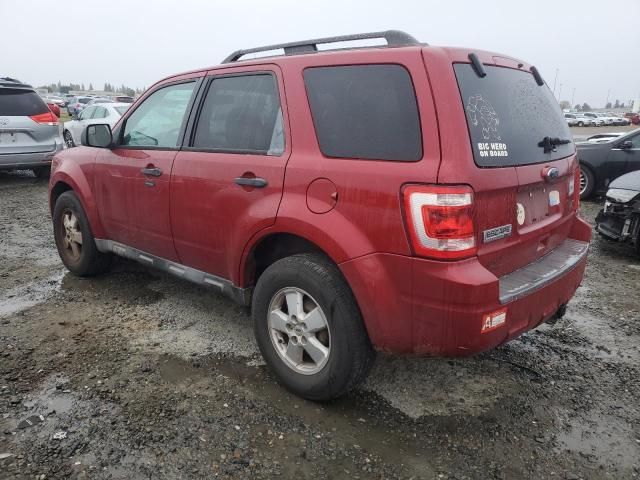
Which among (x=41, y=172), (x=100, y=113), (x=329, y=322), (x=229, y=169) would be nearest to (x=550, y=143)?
(x=329, y=322)

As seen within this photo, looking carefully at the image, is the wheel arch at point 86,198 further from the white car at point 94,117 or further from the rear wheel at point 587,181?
the white car at point 94,117

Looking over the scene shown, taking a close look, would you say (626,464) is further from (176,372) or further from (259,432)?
(176,372)

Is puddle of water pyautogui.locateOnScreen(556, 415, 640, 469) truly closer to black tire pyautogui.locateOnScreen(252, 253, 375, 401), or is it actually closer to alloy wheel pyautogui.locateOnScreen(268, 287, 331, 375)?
black tire pyautogui.locateOnScreen(252, 253, 375, 401)

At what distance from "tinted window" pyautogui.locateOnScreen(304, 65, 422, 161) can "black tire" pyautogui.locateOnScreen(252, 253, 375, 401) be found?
61 cm

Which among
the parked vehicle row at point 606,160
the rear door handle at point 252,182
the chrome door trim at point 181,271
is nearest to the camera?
the rear door handle at point 252,182

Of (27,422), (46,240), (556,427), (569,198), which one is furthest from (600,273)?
(46,240)

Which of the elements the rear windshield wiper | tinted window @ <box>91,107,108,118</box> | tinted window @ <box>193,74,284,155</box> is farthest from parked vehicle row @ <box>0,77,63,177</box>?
the rear windshield wiper

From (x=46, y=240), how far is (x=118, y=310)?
2.70 meters

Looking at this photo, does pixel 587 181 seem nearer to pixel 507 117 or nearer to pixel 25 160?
pixel 507 117

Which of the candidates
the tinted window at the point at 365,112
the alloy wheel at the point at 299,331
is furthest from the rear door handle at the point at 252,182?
the alloy wheel at the point at 299,331

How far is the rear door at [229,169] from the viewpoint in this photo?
2.84 meters

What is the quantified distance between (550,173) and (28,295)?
4.15m

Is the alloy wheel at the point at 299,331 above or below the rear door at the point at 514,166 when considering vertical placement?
below

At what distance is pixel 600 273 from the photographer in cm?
513
